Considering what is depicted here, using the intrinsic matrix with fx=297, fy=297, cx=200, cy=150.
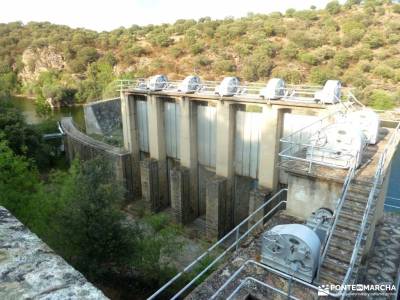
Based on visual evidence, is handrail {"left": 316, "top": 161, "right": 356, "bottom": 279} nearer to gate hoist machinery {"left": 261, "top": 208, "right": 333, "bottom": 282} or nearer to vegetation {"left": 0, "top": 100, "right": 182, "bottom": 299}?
gate hoist machinery {"left": 261, "top": 208, "right": 333, "bottom": 282}

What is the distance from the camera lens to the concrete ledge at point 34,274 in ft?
6.23

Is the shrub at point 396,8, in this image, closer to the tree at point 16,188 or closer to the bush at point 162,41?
the bush at point 162,41

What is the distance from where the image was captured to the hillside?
37.2 metres

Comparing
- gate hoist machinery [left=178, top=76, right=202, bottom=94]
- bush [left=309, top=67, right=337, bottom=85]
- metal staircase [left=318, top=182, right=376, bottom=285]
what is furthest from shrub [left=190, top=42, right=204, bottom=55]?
metal staircase [left=318, top=182, right=376, bottom=285]

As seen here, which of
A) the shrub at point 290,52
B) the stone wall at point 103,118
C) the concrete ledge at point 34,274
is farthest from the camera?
the shrub at point 290,52

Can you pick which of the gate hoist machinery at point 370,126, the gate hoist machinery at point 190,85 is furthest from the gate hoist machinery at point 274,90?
the gate hoist machinery at point 190,85

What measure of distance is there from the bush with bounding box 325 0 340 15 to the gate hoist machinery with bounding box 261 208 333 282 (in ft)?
191

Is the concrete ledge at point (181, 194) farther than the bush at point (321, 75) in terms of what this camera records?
No

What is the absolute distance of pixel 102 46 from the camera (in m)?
64.8

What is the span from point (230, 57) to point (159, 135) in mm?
34328

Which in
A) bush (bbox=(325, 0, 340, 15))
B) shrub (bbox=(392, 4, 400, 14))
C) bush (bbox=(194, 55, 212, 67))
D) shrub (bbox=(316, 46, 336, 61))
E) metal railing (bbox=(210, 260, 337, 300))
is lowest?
metal railing (bbox=(210, 260, 337, 300))

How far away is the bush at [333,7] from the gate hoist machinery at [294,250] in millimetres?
58246

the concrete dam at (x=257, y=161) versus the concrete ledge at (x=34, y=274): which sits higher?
the concrete ledge at (x=34, y=274)

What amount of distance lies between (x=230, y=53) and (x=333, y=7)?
22.5 meters
